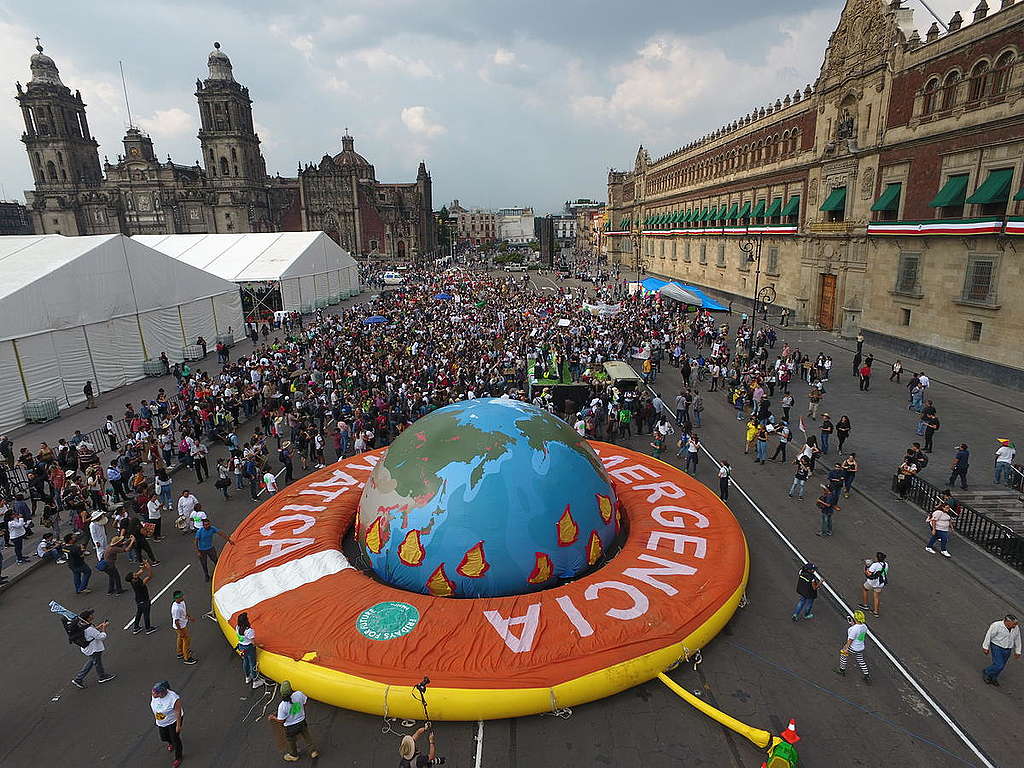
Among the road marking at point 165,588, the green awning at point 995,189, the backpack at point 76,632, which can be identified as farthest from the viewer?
the green awning at point 995,189

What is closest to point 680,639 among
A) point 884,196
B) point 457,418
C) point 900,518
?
point 457,418

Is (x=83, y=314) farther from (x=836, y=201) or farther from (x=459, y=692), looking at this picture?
(x=836, y=201)

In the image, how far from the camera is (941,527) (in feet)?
40.9

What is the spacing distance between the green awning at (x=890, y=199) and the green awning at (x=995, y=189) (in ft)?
20.0

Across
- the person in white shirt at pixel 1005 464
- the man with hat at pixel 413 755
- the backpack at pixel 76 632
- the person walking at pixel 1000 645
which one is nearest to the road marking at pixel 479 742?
the man with hat at pixel 413 755

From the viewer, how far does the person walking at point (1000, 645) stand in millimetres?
8711

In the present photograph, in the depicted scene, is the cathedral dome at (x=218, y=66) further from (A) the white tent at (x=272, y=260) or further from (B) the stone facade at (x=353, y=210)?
(A) the white tent at (x=272, y=260)

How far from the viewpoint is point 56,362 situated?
2402 centimetres

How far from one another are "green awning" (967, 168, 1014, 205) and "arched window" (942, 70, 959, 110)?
4781mm

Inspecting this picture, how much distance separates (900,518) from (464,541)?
11740mm

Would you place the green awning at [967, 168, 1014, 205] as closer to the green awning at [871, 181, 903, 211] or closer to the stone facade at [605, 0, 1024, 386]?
the stone facade at [605, 0, 1024, 386]

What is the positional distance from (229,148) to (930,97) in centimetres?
10591

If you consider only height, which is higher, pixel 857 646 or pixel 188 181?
pixel 188 181

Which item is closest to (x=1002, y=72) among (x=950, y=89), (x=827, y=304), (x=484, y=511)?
(x=950, y=89)
